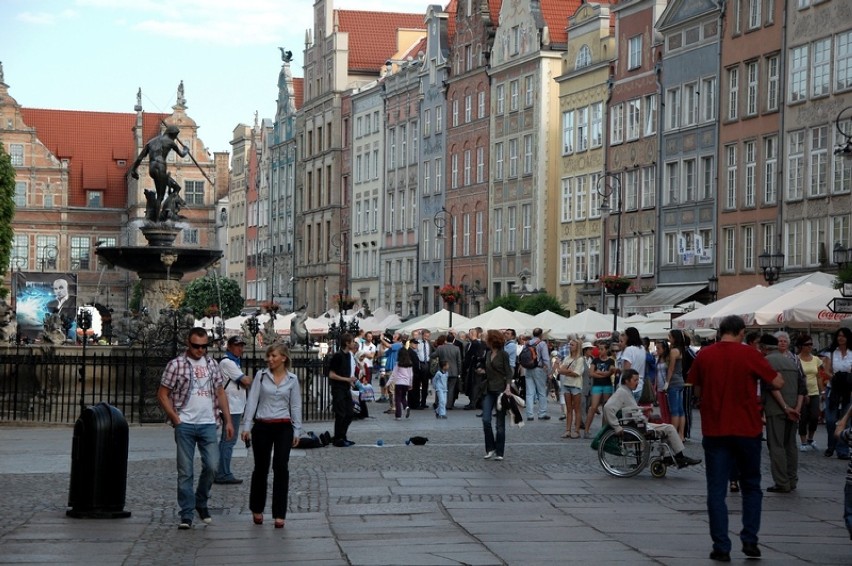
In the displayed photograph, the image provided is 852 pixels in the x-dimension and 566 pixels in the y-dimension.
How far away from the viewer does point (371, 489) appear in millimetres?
18781

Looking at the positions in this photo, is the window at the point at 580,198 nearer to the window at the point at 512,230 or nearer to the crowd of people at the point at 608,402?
the window at the point at 512,230

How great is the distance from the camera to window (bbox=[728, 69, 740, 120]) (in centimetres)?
5631

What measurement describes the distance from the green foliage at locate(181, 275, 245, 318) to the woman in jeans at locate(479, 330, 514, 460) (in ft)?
260

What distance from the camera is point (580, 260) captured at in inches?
2699

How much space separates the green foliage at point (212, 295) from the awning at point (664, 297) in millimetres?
45223

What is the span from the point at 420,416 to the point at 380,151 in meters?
59.8

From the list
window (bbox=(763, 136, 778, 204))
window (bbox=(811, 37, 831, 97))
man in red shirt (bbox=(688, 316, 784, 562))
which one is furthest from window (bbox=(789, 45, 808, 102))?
man in red shirt (bbox=(688, 316, 784, 562))

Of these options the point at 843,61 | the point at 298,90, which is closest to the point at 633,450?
the point at 843,61

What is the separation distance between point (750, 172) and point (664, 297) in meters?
5.61

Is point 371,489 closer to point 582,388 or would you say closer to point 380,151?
point 582,388

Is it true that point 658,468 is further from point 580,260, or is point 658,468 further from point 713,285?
point 580,260

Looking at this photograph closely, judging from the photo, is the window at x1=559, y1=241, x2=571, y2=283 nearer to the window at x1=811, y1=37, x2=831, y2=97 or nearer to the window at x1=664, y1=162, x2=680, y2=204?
the window at x1=664, y1=162, x2=680, y2=204

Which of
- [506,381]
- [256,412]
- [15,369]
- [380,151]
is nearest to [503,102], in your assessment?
[380,151]

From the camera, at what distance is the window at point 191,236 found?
121438 millimetres
